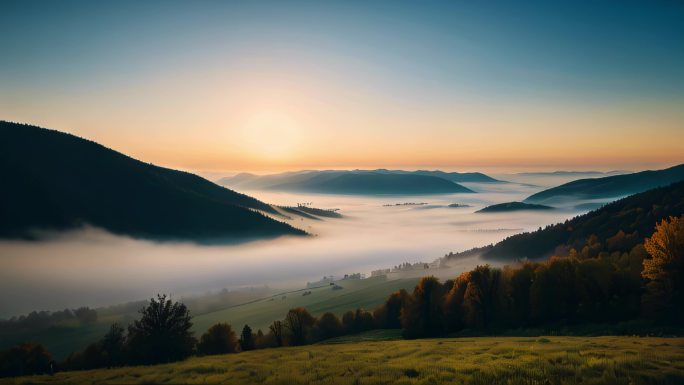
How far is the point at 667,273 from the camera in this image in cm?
5191

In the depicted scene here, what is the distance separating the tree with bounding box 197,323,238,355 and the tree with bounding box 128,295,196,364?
20.3 m

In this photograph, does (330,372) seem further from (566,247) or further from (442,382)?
(566,247)

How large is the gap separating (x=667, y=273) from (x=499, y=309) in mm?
27224

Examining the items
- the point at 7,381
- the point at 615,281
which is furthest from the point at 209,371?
the point at 615,281

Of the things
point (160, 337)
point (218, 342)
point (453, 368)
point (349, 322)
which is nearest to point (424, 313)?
point (349, 322)

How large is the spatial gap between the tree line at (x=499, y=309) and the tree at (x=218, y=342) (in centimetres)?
18

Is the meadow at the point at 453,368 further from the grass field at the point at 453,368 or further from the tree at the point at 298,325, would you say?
the tree at the point at 298,325

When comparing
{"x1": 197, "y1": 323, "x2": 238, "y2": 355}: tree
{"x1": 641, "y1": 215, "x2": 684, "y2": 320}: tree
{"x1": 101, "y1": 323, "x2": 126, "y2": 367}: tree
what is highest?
{"x1": 641, "y1": 215, "x2": 684, "y2": 320}: tree

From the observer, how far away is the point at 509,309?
70.9m

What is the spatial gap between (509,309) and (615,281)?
1794cm

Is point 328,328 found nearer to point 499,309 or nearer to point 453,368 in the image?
point 499,309

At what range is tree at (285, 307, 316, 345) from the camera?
269 feet

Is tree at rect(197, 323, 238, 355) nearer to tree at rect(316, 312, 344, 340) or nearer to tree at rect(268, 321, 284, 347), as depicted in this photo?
tree at rect(268, 321, 284, 347)

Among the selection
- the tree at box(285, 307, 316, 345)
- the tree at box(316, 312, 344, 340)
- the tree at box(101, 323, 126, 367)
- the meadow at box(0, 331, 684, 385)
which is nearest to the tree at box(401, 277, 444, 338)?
the tree at box(285, 307, 316, 345)
